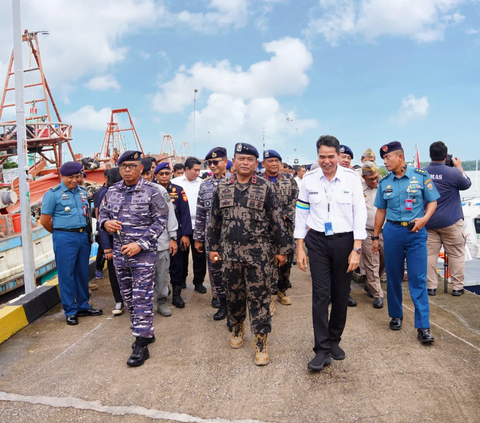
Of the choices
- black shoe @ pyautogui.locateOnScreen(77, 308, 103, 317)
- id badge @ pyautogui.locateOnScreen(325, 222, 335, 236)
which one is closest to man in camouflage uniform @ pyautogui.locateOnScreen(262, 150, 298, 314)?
id badge @ pyautogui.locateOnScreen(325, 222, 335, 236)

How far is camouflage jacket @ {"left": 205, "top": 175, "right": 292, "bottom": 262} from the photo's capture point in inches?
137

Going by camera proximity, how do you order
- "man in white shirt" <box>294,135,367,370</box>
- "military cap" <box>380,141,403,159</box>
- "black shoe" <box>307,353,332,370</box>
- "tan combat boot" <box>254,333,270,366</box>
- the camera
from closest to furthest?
"black shoe" <box>307,353,332,370</box>, "man in white shirt" <box>294,135,367,370</box>, "tan combat boot" <box>254,333,270,366</box>, "military cap" <box>380,141,403,159</box>, the camera

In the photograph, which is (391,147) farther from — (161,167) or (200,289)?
(200,289)

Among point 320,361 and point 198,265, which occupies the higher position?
point 198,265

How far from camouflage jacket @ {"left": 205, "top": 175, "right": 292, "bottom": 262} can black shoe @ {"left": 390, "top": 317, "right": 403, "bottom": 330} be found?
162cm

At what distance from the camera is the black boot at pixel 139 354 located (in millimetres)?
3496

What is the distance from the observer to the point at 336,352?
3.50m

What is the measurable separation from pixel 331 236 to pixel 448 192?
293 cm

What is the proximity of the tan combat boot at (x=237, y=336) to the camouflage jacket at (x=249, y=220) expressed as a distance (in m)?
0.80

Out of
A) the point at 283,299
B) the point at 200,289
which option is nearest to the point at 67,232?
the point at 200,289

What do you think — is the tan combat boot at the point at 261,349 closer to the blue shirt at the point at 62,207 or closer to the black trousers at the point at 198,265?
the black trousers at the point at 198,265

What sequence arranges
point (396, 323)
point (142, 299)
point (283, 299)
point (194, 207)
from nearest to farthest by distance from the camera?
point (142, 299)
point (396, 323)
point (283, 299)
point (194, 207)

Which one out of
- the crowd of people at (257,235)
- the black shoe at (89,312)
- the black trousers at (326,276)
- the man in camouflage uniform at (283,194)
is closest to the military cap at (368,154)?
the man in camouflage uniform at (283,194)

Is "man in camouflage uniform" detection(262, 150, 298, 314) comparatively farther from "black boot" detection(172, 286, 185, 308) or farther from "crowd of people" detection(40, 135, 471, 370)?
"black boot" detection(172, 286, 185, 308)
